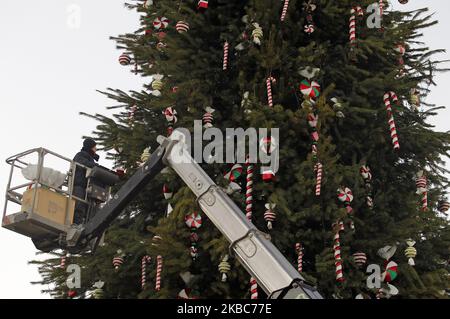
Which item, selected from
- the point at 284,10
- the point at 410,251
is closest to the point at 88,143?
the point at 284,10

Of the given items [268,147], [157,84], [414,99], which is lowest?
[268,147]

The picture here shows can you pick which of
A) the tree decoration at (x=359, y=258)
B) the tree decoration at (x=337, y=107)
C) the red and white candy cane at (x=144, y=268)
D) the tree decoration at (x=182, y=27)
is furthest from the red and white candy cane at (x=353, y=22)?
the red and white candy cane at (x=144, y=268)

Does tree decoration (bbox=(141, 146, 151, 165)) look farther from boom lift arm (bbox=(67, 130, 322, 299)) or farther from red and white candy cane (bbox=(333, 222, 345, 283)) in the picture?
red and white candy cane (bbox=(333, 222, 345, 283))

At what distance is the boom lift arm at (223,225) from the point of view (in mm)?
8273

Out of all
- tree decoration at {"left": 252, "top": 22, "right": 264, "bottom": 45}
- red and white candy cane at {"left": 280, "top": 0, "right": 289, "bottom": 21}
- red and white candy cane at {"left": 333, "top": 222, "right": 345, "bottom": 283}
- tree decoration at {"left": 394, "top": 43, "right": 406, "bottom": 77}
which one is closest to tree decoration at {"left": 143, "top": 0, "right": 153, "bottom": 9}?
tree decoration at {"left": 252, "top": 22, "right": 264, "bottom": 45}

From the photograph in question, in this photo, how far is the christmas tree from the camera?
10938mm

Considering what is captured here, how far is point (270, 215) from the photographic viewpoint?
35.9ft

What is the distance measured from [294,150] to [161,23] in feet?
12.4

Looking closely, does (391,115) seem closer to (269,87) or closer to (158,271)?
(269,87)

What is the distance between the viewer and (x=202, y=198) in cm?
922

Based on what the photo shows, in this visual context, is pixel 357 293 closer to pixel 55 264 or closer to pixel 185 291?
pixel 185 291

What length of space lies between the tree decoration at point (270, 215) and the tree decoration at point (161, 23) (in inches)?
166
